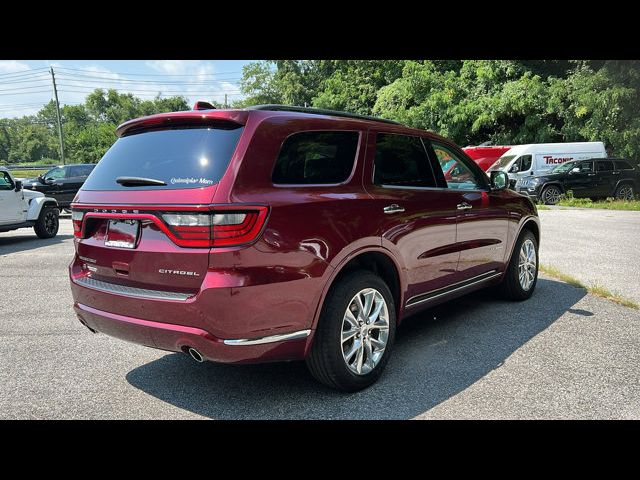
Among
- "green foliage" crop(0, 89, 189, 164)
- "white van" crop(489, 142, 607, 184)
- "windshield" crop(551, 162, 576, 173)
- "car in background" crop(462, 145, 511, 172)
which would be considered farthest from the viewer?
"green foliage" crop(0, 89, 189, 164)

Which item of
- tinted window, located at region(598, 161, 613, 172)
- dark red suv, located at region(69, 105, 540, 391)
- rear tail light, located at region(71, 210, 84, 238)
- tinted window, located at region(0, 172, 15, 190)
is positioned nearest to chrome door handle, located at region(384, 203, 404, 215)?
dark red suv, located at region(69, 105, 540, 391)

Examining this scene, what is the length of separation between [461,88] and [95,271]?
83.5 feet

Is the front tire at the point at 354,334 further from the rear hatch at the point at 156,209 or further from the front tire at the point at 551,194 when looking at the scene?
the front tire at the point at 551,194

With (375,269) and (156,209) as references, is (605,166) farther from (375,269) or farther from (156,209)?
(156,209)

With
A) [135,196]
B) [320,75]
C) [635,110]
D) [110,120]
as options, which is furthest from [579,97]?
[110,120]

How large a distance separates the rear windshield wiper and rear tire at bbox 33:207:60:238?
10.1m

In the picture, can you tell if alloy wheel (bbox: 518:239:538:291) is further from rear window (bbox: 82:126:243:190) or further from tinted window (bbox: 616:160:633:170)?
tinted window (bbox: 616:160:633:170)

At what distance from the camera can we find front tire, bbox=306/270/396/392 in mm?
3121

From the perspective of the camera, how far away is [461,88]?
25.7 metres

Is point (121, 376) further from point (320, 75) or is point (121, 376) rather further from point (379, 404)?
point (320, 75)

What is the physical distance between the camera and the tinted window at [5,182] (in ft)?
35.6

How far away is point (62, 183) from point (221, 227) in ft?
60.3

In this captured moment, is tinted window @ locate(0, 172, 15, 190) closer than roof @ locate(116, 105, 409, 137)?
No
